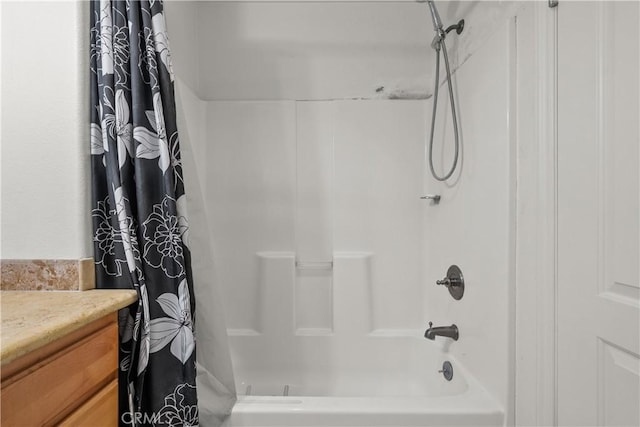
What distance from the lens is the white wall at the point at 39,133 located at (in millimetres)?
976

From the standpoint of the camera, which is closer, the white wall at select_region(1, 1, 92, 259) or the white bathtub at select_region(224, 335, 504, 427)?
the white wall at select_region(1, 1, 92, 259)

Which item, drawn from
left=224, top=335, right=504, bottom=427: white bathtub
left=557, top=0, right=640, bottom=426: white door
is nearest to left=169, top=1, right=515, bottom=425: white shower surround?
left=224, top=335, right=504, bottom=427: white bathtub

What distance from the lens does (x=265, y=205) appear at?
192 centimetres

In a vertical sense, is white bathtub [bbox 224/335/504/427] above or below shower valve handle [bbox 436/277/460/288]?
below

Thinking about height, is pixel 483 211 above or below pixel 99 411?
above

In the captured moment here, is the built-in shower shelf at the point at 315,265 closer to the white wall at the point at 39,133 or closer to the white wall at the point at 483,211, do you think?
the white wall at the point at 483,211

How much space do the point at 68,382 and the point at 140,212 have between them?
1.49 feet

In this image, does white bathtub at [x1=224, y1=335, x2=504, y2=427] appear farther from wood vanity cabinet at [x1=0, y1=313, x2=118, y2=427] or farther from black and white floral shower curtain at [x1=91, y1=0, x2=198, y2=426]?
wood vanity cabinet at [x1=0, y1=313, x2=118, y2=427]

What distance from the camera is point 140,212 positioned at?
1027mm

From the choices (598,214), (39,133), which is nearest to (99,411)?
(39,133)

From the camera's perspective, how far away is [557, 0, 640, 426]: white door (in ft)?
2.29

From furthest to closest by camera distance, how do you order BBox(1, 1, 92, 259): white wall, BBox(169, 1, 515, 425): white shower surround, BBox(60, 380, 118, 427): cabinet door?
BBox(169, 1, 515, 425): white shower surround
BBox(1, 1, 92, 259): white wall
BBox(60, 380, 118, 427): cabinet door

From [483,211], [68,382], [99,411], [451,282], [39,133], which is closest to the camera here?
[68,382]

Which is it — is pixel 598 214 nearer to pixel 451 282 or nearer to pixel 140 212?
pixel 451 282
